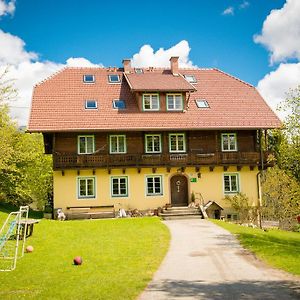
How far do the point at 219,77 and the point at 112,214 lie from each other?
14.5 m

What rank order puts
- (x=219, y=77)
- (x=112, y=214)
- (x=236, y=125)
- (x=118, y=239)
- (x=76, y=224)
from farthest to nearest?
(x=219, y=77) < (x=236, y=125) < (x=112, y=214) < (x=76, y=224) < (x=118, y=239)

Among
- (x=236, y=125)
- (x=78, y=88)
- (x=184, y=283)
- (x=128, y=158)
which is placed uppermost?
(x=78, y=88)

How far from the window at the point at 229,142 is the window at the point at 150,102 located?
5.10 meters

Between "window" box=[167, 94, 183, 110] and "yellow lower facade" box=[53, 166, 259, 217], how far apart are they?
14.3 feet

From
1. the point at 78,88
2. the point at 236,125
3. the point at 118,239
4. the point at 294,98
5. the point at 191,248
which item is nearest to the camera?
the point at 191,248

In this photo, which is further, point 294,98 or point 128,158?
point 128,158

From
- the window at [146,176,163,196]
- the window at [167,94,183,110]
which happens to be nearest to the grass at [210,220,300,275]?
the window at [146,176,163,196]

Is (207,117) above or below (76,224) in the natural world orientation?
above

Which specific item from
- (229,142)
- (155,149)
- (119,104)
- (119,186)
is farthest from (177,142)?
(119,186)

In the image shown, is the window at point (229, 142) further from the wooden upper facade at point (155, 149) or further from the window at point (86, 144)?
the window at point (86, 144)

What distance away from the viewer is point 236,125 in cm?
2891

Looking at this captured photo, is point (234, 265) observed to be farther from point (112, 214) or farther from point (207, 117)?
point (207, 117)

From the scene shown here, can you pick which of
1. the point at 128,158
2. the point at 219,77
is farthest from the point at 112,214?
the point at 219,77

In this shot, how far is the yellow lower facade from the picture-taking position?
27734 millimetres
